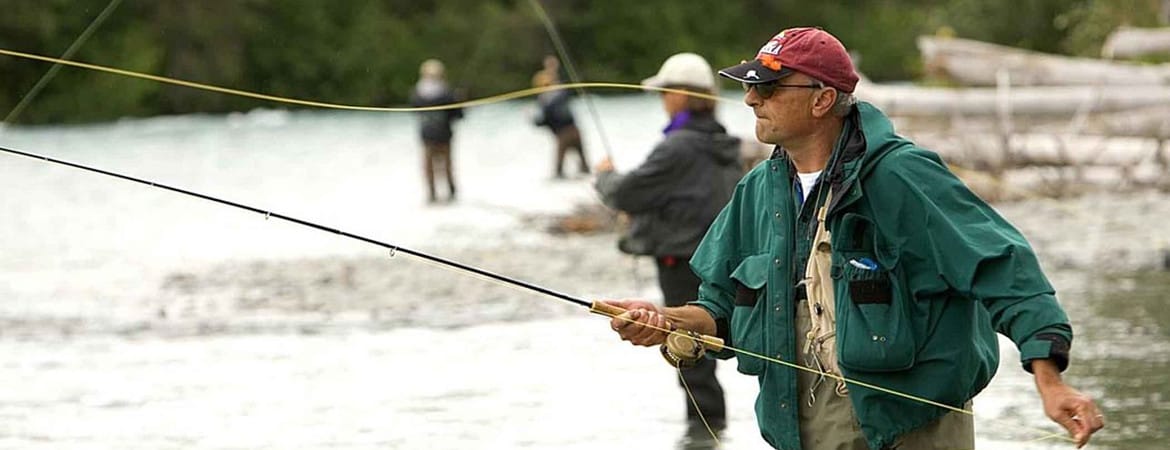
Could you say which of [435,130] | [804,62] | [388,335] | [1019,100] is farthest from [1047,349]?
[435,130]

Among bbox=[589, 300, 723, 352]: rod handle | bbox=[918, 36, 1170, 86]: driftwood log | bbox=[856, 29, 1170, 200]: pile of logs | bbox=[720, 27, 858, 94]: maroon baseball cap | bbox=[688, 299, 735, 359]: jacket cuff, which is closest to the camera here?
bbox=[720, 27, 858, 94]: maroon baseball cap

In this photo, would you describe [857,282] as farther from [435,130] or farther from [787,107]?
[435,130]

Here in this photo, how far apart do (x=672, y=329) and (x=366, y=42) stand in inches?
2571

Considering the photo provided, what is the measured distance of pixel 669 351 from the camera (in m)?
4.66

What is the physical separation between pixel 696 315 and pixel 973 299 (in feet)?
2.26

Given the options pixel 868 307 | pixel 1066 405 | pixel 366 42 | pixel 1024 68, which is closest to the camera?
pixel 1066 405

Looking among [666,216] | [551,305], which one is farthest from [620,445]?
[551,305]

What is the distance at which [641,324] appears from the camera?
4512 millimetres

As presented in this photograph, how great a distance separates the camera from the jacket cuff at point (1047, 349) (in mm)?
4055

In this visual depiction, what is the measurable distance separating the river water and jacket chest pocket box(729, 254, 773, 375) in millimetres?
3492

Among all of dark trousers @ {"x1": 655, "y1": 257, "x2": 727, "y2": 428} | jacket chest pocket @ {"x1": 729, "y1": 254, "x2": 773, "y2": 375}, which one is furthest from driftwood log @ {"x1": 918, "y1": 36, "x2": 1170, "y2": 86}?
jacket chest pocket @ {"x1": 729, "y1": 254, "x2": 773, "y2": 375}

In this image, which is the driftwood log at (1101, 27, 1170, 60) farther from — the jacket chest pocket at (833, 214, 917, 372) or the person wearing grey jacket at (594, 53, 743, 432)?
the jacket chest pocket at (833, 214, 917, 372)

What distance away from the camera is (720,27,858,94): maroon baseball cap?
4.42 m

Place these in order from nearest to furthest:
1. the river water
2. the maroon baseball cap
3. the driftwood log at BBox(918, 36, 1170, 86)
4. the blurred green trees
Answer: the maroon baseball cap
the river water
the driftwood log at BBox(918, 36, 1170, 86)
the blurred green trees
